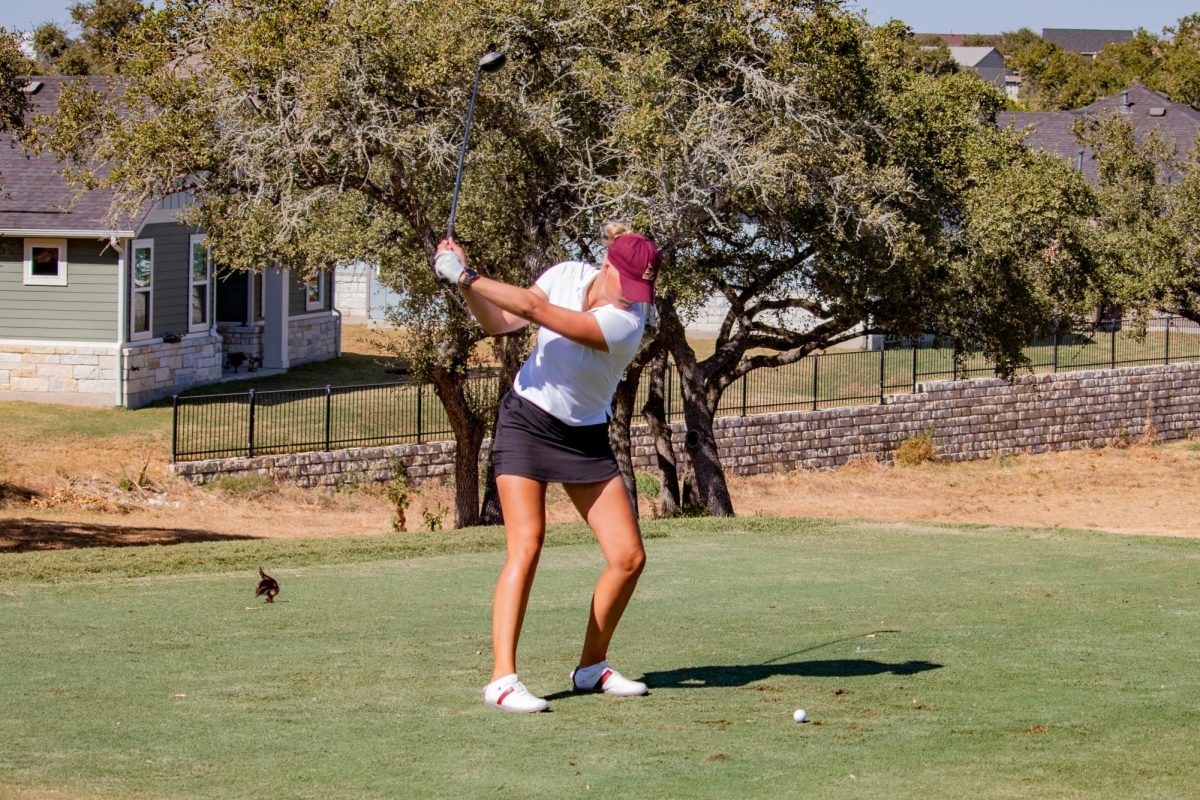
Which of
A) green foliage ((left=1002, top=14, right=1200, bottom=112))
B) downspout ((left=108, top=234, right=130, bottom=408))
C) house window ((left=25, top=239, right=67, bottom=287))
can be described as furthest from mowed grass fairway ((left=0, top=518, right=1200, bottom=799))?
green foliage ((left=1002, top=14, right=1200, bottom=112))

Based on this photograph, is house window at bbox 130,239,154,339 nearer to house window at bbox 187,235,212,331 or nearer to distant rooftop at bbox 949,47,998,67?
house window at bbox 187,235,212,331

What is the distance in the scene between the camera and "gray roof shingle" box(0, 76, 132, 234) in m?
27.1

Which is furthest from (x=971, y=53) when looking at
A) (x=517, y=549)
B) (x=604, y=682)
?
Answer: (x=517, y=549)

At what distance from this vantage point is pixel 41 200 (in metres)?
27.9

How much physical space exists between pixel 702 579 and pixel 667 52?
6982 mm

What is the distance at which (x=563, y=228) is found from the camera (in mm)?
16719

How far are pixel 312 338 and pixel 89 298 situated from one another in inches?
281

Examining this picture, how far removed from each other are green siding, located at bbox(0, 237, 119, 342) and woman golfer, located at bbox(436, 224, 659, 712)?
2264 cm

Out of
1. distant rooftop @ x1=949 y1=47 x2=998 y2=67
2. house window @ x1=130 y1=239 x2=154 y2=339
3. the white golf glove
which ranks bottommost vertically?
the white golf glove

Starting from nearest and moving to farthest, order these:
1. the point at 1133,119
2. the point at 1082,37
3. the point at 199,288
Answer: the point at 199,288
the point at 1133,119
the point at 1082,37

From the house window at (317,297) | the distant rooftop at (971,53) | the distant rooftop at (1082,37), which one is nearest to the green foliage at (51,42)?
the house window at (317,297)

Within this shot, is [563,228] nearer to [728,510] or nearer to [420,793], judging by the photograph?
[728,510]

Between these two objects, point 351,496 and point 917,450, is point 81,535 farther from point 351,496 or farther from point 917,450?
point 917,450

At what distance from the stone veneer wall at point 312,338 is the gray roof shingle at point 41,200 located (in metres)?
6.00
